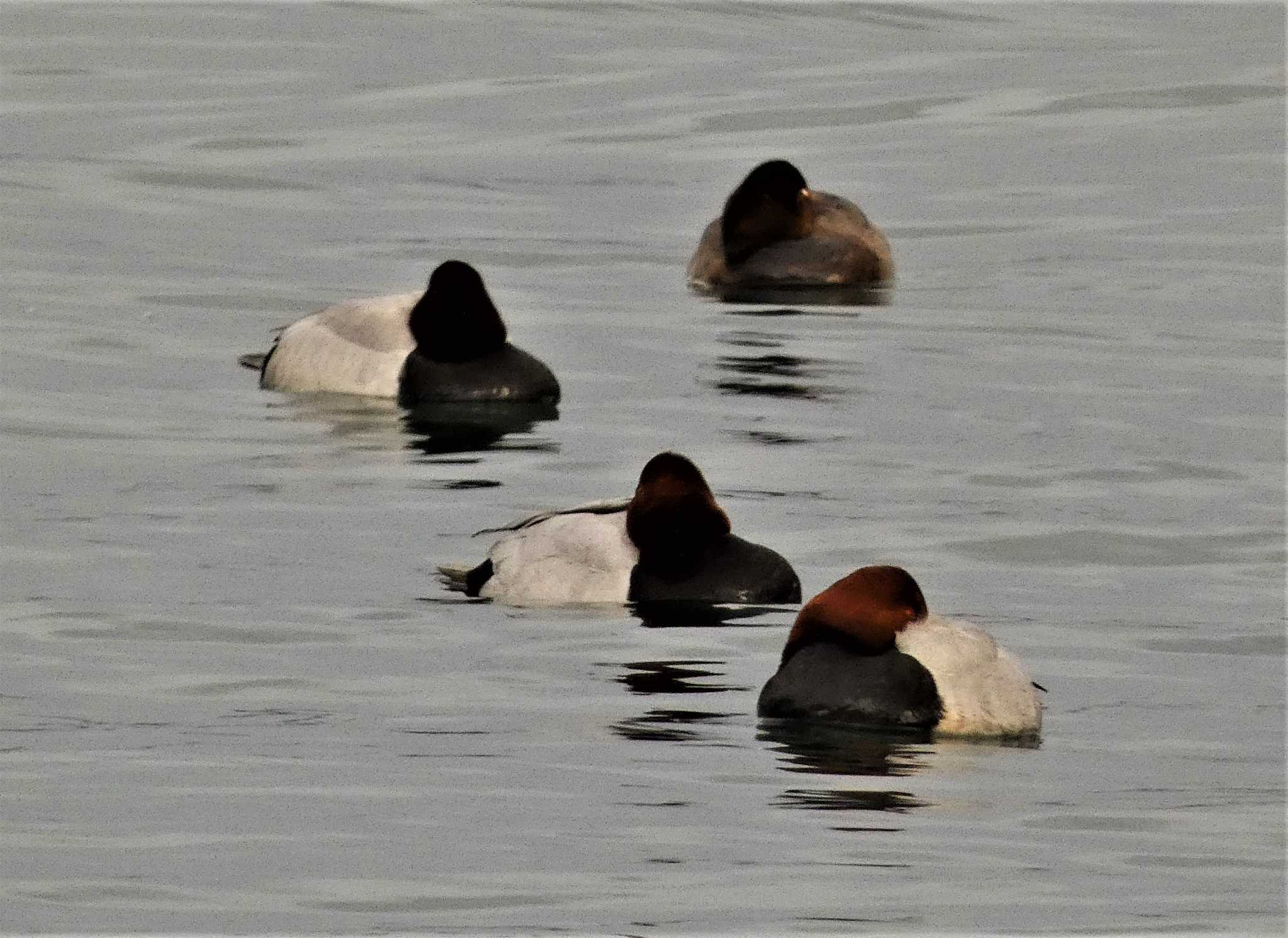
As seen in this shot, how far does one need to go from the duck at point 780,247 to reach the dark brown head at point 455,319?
4682mm

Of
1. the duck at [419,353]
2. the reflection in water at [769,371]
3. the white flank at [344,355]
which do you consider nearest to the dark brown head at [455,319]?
the duck at [419,353]

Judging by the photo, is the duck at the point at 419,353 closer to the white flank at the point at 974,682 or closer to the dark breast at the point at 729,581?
the dark breast at the point at 729,581

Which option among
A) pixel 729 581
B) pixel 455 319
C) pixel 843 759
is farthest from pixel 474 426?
pixel 843 759

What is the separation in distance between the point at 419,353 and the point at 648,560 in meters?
5.91

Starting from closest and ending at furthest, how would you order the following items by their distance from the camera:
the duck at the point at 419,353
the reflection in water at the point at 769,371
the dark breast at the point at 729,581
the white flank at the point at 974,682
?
the white flank at the point at 974,682 < the dark breast at the point at 729,581 < the reflection in water at the point at 769,371 < the duck at the point at 419,353

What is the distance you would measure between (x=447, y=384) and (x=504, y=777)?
8869 millimetres

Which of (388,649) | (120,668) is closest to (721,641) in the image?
(388,649)

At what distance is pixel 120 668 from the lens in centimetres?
1252

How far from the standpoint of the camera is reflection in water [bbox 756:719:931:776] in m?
11.2

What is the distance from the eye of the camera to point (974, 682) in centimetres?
1180

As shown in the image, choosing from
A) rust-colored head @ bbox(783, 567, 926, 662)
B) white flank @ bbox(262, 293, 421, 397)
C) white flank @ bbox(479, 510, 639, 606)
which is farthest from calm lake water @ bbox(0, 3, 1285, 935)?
rust-colored head @ bbox(783, 567, 926, 662)

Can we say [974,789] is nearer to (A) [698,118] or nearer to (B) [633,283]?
(B) [633,283]

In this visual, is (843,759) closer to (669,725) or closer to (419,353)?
(669,725)

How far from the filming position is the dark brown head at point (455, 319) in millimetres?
19500
